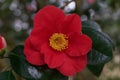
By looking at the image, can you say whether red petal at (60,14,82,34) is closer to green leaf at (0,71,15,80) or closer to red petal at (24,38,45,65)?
red petal at (24,38,45,65)

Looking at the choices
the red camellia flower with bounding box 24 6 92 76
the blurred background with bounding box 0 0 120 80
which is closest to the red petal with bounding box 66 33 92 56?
the red camellia flower with bounding box 24 6 92 76

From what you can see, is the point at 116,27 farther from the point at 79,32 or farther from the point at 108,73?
the point at 79,32

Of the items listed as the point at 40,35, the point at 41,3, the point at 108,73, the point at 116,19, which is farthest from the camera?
the point at 116,19

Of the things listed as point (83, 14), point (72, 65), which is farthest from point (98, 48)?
point (83, 14)

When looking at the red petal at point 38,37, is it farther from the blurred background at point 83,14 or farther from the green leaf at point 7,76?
the blurred background at point 83,14

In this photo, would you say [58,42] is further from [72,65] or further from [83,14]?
[83,14]

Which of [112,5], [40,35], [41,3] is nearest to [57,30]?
[40,35]
